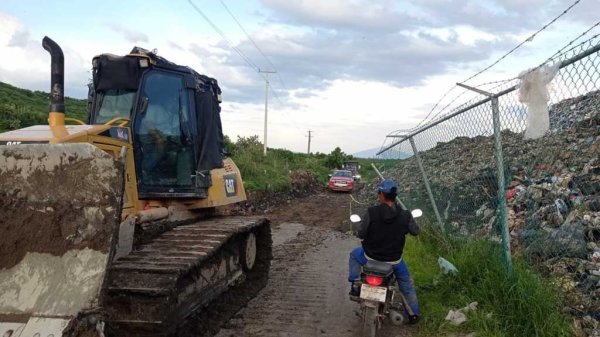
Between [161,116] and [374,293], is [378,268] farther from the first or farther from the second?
[161,116]

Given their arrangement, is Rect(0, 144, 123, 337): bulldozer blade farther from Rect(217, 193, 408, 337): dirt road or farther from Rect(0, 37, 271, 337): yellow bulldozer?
Rect(217, 193, 408, 337): dirt road

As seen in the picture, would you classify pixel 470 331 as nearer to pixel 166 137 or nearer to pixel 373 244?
pixel 373 244

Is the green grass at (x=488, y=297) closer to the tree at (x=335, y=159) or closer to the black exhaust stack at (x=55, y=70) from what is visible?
the black exhaust stack at (x=55, y=70)

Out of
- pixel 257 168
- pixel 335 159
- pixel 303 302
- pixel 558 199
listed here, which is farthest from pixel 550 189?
pixel 335 159

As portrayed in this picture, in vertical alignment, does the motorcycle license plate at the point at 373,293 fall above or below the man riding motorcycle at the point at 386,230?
below

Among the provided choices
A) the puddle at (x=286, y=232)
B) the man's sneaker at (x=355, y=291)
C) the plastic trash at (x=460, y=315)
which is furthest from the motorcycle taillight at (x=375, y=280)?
the puddle at (x=286, y=232)

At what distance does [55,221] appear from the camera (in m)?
4.16

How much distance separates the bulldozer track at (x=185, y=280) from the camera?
433 cm

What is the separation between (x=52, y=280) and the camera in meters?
3.98

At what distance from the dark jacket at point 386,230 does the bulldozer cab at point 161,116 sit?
86.9 inches

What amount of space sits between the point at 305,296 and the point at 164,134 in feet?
9.12

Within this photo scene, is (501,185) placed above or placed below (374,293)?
above

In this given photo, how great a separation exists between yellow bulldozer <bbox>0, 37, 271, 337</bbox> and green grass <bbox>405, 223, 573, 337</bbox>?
2.31 m

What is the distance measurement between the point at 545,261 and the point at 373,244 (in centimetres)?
171
